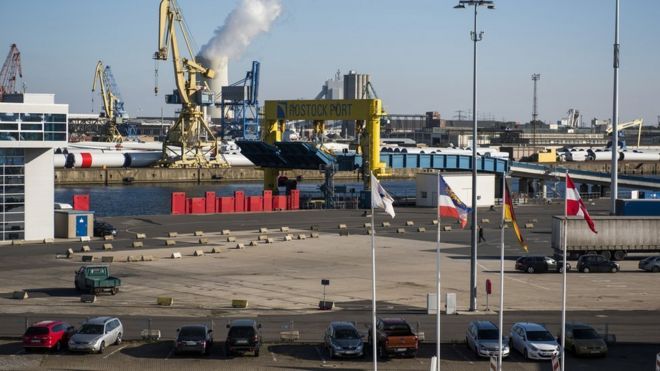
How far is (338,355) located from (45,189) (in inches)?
→ 1300

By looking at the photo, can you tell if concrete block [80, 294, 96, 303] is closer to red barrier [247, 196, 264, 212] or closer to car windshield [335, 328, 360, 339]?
car windshield [335, 328, 360, 339]

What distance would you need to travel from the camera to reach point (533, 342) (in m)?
29.2

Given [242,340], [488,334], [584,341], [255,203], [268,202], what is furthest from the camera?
[268,202]

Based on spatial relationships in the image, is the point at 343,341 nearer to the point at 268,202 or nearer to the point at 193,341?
the point at 193,341

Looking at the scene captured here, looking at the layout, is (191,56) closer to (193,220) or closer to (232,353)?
(193,220)

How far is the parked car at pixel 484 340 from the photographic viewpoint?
28.8m

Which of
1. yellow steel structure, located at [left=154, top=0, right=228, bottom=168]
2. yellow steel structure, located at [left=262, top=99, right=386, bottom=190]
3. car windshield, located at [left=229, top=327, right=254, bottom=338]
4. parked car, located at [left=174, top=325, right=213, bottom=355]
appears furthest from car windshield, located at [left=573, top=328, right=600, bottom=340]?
yellow steel structure, located at [left=154, top=0, right=228, bottom=168]

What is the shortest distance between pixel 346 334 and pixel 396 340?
4.91 ft

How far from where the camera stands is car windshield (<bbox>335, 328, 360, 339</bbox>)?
29427 millimetres

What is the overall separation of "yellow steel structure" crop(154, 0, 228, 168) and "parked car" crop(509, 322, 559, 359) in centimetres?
11002

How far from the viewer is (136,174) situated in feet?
462

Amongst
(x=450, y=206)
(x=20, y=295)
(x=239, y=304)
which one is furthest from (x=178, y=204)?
(x=450, y=206)

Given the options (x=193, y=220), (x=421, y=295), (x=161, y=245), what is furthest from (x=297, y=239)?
(x=421, y=295)

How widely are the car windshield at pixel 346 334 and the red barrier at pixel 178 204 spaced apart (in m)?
48.3
